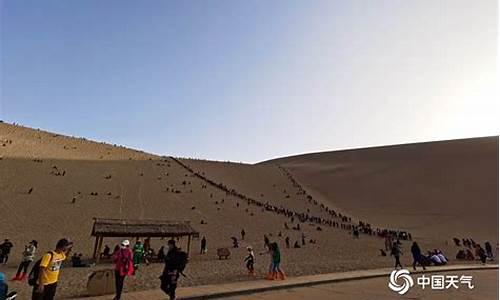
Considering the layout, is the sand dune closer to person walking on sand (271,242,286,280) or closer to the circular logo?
the circular logo

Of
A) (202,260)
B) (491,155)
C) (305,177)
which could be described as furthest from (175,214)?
(491,155)

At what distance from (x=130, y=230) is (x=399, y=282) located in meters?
12.9

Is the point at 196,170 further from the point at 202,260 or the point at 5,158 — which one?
the point at 202,260

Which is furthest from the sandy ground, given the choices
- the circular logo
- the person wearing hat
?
the person wearing hat

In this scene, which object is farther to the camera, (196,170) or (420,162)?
(420,162)

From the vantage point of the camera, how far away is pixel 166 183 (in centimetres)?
4938

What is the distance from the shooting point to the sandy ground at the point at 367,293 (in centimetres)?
1177

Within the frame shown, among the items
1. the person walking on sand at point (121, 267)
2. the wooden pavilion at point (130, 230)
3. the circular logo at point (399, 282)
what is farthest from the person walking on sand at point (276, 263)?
the wooden pavilion at point (130, 230)

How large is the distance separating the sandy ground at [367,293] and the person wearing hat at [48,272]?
4633 mm

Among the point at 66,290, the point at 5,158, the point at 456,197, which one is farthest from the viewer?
the point at 456,197

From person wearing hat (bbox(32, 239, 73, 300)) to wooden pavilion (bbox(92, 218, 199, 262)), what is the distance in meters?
12.5

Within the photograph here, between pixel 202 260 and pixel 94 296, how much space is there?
1125 centimetres

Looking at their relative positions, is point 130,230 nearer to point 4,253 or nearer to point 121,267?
point 4,253

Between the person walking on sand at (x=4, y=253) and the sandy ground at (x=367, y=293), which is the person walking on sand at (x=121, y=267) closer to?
the sandy ground at (x=367, y=293)
